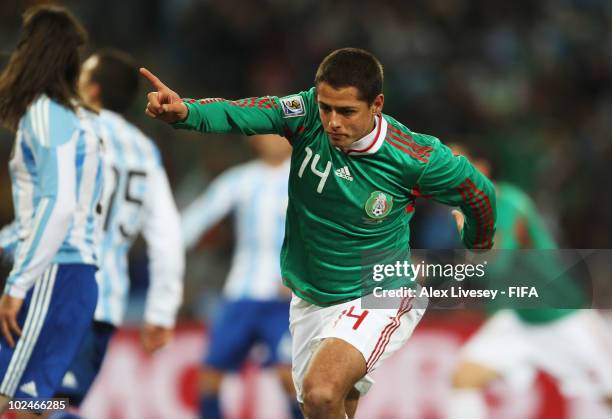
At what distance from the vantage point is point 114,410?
8.25m

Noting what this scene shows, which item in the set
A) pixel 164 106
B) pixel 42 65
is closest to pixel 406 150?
pixel 164 106

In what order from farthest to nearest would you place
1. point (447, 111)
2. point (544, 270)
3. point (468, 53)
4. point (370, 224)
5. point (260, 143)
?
1. point (468, 53)
2. point (447, 111)
3. point (260, 143)
4. point (544, 270)
5. point (370, 224)

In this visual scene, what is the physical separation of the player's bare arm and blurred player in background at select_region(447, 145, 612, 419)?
3.50m

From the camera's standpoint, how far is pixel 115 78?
5.77 metres

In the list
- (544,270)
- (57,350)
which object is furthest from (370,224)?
(544,270)

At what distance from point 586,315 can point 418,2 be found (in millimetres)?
6957

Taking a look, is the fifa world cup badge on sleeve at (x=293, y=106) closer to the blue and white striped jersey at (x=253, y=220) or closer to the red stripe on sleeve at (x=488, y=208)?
the red stripe on sleeve at (x=488, y=208)

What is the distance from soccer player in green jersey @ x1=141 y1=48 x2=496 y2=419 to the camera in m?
4.35

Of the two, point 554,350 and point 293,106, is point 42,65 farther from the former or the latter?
point 554,350

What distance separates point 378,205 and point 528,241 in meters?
2.86

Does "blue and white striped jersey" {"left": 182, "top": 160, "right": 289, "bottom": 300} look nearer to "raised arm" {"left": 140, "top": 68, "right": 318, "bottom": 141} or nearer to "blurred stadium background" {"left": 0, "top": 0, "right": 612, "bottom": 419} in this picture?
"blurred stadium background" {"left": 0, "top": 0, "right": 612, "bottom": 419}

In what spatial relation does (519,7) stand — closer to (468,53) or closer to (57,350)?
(468,53)

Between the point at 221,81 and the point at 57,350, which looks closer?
the point at 57,350

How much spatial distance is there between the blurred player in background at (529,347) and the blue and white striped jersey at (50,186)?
10.7 feet
